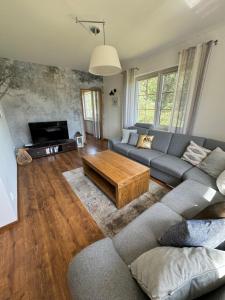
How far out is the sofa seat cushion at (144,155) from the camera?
2.62 metres

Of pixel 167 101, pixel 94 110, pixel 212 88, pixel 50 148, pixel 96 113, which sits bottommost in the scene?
pixel 50 148

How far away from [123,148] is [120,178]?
1.38m

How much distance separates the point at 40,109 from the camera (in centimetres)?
405

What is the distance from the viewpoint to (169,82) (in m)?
3.14

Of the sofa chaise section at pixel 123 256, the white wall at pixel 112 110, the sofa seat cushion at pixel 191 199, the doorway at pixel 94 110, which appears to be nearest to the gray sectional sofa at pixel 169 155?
the sofa seat cushion at pixel 191 199

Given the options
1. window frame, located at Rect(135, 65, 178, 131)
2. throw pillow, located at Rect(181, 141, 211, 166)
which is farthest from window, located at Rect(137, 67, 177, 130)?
throw pillow, located at Rect(181, 141, 211, 166)

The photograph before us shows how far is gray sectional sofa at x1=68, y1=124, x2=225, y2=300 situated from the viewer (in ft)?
2.32

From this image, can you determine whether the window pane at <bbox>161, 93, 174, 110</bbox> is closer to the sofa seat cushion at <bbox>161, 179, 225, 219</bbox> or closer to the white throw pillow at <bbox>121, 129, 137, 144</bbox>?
the white throw pillow at <bbox>121, 129, 137, 144</bbox>

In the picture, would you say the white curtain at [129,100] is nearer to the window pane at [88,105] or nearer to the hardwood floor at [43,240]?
the window pane at [88,105]

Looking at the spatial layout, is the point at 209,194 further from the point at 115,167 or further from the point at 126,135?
the point at 126,135

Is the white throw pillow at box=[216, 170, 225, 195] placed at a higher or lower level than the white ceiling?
lower

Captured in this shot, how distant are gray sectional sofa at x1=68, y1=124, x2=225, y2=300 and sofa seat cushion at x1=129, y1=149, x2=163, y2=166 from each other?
46cm

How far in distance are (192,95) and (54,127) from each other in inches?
147

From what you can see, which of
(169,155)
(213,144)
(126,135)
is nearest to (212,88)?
(213,144)
